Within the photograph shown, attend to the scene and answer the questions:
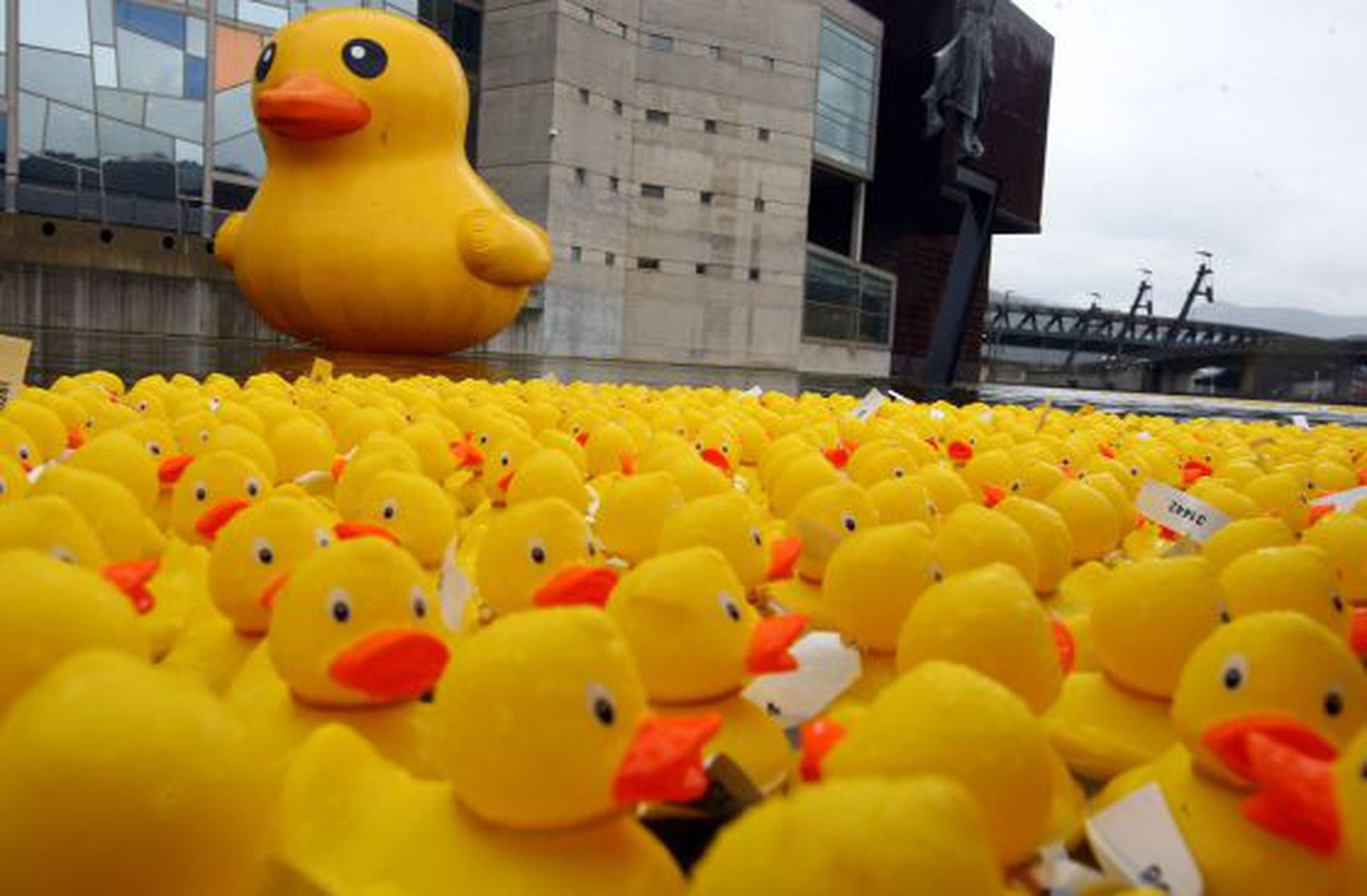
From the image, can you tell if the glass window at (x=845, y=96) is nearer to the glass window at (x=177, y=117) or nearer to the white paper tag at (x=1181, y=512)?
the glass window at (x=177, y=117)

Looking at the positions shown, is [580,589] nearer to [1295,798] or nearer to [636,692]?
[636,692]

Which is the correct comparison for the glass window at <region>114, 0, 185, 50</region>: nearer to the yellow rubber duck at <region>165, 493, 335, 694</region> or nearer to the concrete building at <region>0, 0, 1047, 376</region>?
the concrete building at <region>0, 0, 1047, 376</region>

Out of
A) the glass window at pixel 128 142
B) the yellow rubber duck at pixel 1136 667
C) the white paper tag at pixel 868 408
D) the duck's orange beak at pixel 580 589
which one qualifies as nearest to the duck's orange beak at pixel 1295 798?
the yellow rubber duck at pixel 1136 667

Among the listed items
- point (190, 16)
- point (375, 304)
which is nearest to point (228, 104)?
point (190, 16)

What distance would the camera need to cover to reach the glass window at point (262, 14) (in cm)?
1814

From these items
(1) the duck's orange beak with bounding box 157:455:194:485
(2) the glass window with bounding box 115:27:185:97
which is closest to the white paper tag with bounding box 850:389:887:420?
(1) the duck's orange beak with bounding box 157:455:194:485

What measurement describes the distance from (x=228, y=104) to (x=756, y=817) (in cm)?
1992

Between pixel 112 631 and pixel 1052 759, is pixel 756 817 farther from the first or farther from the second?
pixel 112 631

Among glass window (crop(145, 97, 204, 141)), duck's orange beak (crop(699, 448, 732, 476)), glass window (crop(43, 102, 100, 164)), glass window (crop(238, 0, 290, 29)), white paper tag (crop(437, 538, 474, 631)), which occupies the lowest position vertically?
white paper tag (crop(437, 538, 474, 631))

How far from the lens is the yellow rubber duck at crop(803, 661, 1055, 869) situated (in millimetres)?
1059

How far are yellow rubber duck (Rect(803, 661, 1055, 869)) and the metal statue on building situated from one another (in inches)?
570

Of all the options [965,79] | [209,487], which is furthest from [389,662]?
[965,79]

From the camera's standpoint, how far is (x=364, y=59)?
27.8ft

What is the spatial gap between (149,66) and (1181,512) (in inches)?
737
